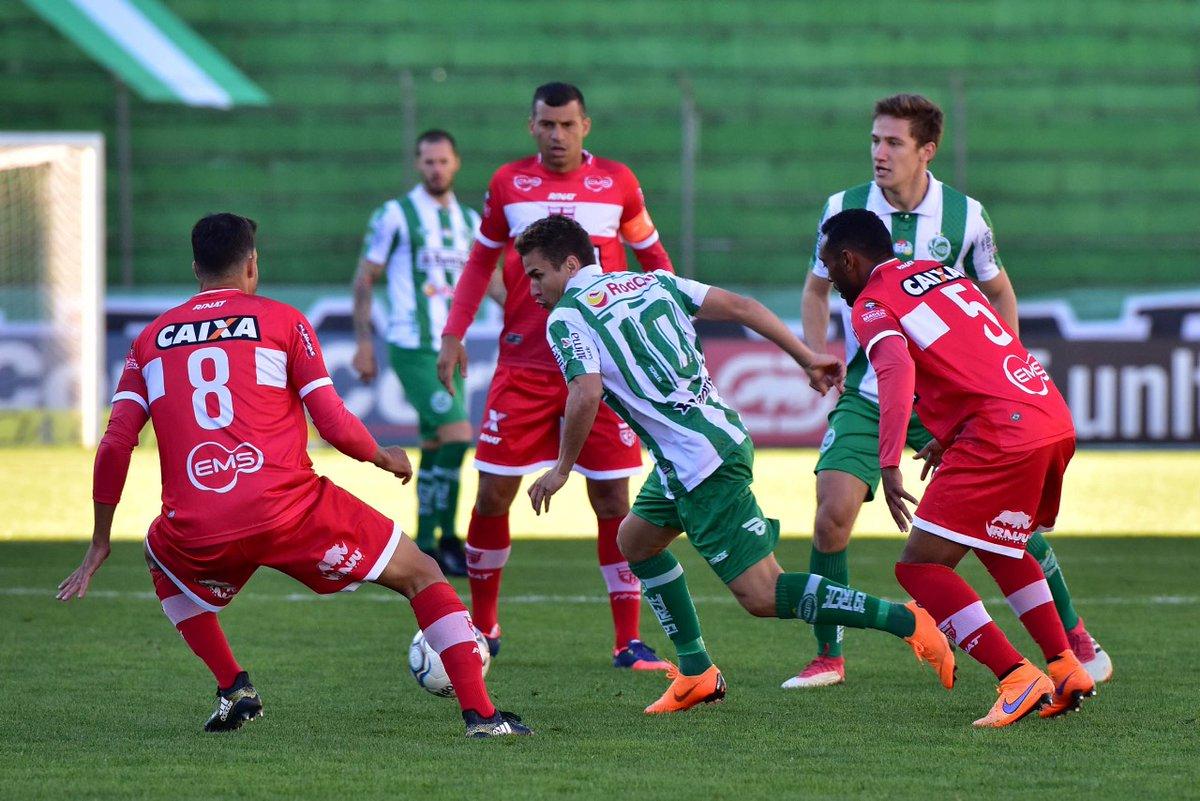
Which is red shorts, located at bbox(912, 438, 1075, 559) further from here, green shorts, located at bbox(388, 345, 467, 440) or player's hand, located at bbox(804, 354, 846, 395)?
green shorts, located at bbox(388, 345, 467, 440)

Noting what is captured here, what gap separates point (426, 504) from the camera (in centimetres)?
919

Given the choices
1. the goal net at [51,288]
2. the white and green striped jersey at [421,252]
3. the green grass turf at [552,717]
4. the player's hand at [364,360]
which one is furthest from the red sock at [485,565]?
the goal net at [51,288]

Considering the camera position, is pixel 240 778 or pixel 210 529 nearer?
pixel 240 778

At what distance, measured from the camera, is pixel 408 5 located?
1869 centimetres

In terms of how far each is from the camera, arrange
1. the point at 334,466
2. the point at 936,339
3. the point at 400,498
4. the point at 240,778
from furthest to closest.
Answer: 1. the point at 334,466
2. the point at 400,498
3. the point at 936,339
4. the point at 240,778

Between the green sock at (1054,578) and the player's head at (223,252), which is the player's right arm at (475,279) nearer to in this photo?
the player's head at (223,252)

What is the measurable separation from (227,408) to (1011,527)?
227cm

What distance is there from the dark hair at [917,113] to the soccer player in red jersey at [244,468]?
2.29 metres

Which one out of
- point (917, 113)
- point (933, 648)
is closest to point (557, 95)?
point (917, 113)

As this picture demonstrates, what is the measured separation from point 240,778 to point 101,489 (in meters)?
1.02

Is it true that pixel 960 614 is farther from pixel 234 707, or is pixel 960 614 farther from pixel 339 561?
pixel 234 707

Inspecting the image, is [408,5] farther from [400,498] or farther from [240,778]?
[240,778]

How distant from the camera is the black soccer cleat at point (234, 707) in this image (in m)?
5.05

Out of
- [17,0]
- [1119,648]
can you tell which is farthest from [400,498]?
[17,0]
